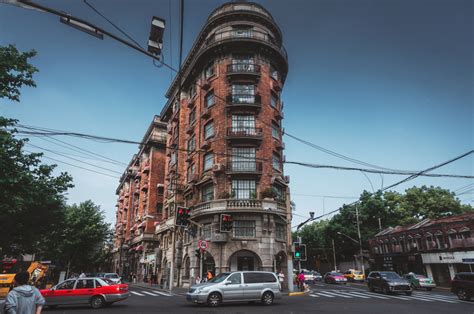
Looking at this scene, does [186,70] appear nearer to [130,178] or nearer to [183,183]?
[183,183]

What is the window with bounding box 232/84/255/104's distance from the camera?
1266 inches

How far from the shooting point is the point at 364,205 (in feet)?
185

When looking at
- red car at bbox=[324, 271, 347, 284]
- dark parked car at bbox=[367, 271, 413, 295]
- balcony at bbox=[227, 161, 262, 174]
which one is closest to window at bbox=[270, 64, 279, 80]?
balcony at bbox=[227, 161, 262, 174]

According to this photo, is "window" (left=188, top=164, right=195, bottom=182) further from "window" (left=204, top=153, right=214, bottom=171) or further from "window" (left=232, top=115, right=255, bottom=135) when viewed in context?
"window" (left=232, top=115, right=255, bottom=135)

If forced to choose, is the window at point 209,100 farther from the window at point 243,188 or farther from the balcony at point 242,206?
the balcony at point 242,206

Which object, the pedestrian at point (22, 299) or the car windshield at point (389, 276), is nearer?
the pedestrian at point (22, 299)

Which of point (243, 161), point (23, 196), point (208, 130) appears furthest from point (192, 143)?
point (23, 196)

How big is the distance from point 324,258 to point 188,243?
157 ft

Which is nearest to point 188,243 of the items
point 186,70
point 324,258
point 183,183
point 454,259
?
point 183,183

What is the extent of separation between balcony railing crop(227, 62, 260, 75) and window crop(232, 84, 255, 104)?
55.5 inches

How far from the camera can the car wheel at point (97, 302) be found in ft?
48.4

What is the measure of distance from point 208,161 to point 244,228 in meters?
8.09

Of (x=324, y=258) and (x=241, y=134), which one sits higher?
(x=241, y=134)

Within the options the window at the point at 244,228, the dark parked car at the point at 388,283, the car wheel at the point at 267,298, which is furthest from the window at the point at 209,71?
the dark parked car at the point at 388,283
